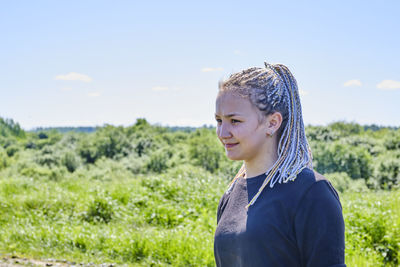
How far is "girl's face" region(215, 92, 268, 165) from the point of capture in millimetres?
1494

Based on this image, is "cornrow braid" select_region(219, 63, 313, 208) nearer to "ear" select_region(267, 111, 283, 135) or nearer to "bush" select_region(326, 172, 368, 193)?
"ear" select_region(267, 111, 283, 135)

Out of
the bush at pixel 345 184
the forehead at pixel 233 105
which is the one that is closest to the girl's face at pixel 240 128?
the forehead at pixel 233 105

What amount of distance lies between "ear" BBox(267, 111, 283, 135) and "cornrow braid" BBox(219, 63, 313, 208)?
2 cm

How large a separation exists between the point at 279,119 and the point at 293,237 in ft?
1.42

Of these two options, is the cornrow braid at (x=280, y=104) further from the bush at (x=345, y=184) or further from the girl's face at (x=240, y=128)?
the bush at (x=345, y=184)

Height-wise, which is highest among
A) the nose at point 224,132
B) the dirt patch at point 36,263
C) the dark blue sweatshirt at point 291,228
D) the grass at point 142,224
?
the nose at point 224,132

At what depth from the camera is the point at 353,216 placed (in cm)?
564

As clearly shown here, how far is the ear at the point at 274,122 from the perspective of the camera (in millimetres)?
1517

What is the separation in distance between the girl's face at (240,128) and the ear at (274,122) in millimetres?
18

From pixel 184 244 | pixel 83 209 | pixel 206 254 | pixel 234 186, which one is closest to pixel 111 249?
pixel 184 244

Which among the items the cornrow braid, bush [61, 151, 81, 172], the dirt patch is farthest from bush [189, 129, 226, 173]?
the cornrow braid

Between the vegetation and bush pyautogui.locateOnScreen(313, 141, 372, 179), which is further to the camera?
bush pyautogui.locateOnScreen(313, 141, 372, 179)

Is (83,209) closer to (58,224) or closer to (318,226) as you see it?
(58,224)

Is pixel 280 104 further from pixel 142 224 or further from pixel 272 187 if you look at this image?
pixel 142 224
